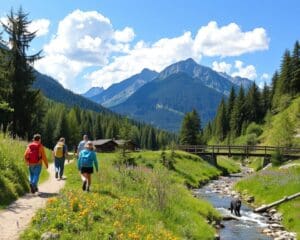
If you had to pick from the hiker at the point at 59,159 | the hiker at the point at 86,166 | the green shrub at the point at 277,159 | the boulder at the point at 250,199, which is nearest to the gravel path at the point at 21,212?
the hiker at the point at 86,166

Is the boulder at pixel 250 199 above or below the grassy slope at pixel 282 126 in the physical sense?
below

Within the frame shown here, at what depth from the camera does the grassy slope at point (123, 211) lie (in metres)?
13.9

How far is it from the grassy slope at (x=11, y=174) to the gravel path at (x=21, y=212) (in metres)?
0.35

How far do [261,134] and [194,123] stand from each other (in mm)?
19489

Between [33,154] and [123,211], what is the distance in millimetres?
5368

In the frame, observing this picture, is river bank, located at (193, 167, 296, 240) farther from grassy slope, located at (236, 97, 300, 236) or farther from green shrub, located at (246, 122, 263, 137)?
green shrub, located at (246, 122, 263, 137)

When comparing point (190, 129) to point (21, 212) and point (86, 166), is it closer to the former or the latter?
point (86, 166)

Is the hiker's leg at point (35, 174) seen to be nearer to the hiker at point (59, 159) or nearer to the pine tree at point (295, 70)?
the hiker at point (59, 159)

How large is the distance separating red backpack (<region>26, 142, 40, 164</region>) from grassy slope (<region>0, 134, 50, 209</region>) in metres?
1.00

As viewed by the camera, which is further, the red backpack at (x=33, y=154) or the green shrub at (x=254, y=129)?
the green shrub at (x=254, y=129)

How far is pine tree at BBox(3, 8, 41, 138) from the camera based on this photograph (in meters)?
51.6

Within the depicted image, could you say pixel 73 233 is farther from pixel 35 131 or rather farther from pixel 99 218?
pixel 35 131

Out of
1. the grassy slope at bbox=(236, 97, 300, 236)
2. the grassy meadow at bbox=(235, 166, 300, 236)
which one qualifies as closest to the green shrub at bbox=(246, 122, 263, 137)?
the grassy meadow at bbox=(235, 166, 300, 236)

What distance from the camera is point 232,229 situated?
2659 cm
